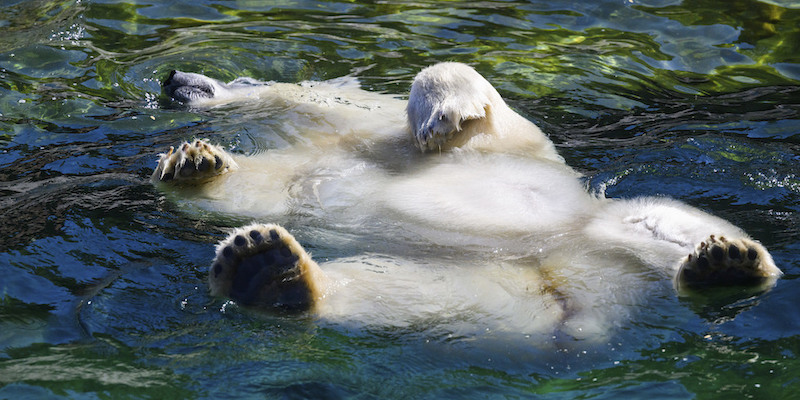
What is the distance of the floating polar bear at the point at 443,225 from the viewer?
334 cm

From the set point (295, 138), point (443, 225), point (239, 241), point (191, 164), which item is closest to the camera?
point (239, 241)

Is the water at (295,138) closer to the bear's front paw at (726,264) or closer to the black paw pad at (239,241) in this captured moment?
the bear's front paw at (726,264)

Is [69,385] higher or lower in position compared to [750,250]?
lower

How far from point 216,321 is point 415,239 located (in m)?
1.12

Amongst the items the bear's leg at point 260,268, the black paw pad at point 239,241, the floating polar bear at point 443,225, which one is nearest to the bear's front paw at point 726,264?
the floating polar bear at point 443,225

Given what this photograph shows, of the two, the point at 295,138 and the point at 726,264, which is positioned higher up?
the point at 726,264

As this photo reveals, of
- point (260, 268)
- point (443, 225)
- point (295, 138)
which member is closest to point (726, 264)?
point (443, 225)

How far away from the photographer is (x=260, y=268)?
3.29 metres

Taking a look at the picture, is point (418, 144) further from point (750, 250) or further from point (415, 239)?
point (750, 250)

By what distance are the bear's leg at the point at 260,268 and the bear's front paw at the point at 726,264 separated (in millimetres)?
1610

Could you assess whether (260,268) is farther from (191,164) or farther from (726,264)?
(726,264)

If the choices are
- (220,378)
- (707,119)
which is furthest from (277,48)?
(220,378)

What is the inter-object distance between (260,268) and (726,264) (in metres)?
1.90

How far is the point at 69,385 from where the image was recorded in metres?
2.82
